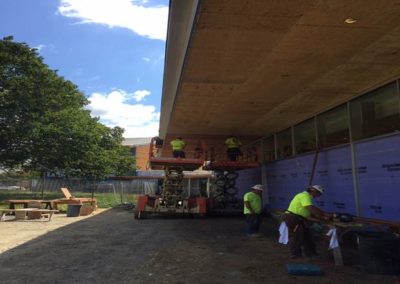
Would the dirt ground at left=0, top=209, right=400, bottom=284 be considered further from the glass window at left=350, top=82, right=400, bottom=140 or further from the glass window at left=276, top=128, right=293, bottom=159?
the glass window at left=276, top=128, right=293, bottom=159

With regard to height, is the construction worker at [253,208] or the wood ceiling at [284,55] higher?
the wood ceiling at [284,55]

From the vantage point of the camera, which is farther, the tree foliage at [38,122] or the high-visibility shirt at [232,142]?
the tree foliage at [38,122]

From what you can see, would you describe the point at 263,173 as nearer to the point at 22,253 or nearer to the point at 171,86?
the point at 171,86

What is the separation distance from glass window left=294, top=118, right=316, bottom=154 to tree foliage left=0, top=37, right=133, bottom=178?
21.0m

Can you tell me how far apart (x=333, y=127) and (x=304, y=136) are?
105 inches

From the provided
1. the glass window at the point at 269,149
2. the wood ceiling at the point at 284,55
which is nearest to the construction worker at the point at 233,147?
the glass window at the point at 269,149

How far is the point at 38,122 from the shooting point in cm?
3256

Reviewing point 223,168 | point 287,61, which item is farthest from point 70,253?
point 223,168

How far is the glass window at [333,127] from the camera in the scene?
1334 cm

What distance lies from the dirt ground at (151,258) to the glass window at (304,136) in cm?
378

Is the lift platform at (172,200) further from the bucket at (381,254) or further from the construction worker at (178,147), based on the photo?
the bucket at (381,254)

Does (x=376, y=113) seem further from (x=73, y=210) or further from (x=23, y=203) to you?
(x=23, y=203)

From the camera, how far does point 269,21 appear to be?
23.6 ft

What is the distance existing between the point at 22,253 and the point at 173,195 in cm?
977
